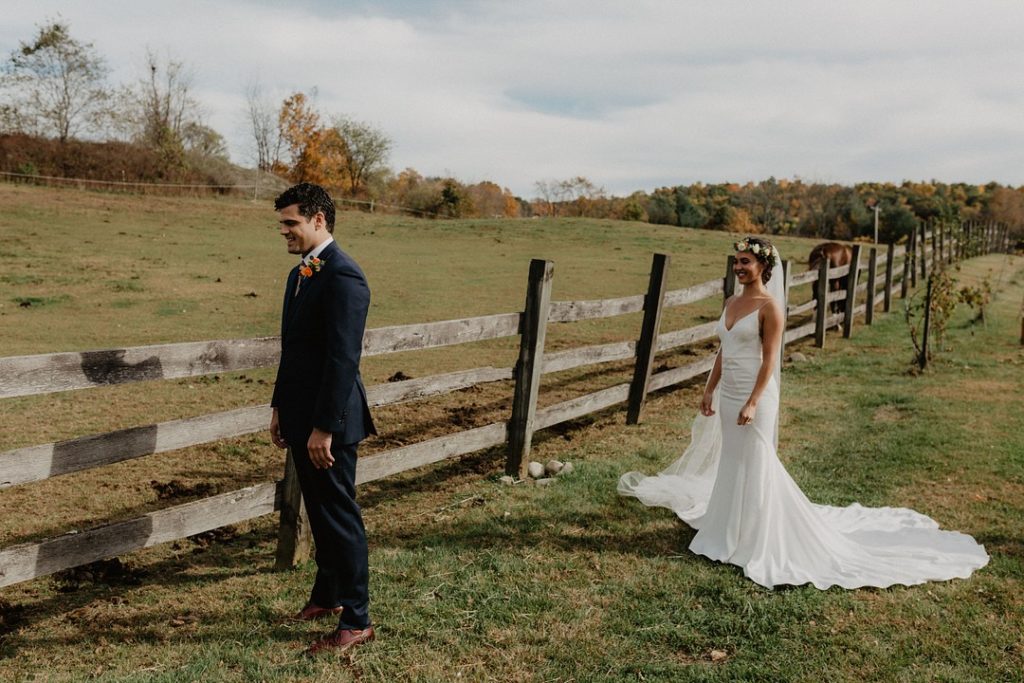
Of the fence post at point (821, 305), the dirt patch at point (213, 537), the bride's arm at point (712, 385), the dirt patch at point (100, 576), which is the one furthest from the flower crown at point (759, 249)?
the fence post at point (821, 305)

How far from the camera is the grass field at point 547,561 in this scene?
146 inches

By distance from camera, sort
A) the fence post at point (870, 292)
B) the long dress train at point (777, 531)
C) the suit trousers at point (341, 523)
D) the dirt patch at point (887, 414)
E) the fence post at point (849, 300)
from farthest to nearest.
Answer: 1. the fence post at point (870, 292)
2. the fence post at point (849, 300)
3. the dirt patch at point (887, 414)
4. the long dress train at point (777, 531)
5. the suit trousers at point (341, 523)

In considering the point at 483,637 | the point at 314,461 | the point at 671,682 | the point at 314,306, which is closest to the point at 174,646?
the point at 314,461

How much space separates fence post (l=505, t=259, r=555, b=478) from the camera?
6328 millimetres

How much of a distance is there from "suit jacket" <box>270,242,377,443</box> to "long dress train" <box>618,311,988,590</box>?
8.63 feet

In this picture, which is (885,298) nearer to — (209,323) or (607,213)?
(209,323)

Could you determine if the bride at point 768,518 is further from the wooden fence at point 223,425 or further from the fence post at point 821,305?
the fence post at point 821,305

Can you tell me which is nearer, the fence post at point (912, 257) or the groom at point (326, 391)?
the groom at point (326, 391)

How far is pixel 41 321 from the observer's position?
1284 centimetres

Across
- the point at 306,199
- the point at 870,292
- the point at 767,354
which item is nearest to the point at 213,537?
the point at 306,199

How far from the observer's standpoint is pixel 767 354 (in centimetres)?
489

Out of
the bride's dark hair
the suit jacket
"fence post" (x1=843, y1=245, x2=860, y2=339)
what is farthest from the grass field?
"fence post" (x1=843, y1=245, x2=860, y2=339)

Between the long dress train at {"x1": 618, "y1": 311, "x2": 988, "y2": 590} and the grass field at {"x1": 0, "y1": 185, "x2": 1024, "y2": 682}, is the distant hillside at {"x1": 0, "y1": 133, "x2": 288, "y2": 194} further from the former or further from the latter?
the long dress train at {"x1": 618, "y1": 311, "x2": 988, "y2": 590}

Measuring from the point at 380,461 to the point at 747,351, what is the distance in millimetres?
2650
